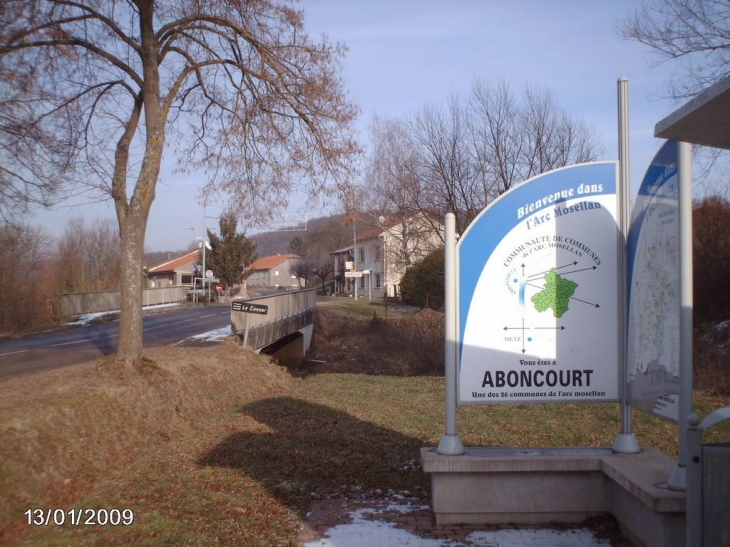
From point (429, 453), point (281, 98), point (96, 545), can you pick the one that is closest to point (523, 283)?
point (429, 453)

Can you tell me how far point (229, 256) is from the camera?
206ft

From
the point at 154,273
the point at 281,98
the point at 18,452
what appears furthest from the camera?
the point at 154,273

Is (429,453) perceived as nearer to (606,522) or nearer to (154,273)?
(606,522)

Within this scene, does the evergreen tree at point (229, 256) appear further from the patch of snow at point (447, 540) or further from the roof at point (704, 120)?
the roof at point (704, 120)

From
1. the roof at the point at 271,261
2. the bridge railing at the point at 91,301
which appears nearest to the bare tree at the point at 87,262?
the bridge railing at the point at 91,301

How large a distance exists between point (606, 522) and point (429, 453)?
4.60 ft

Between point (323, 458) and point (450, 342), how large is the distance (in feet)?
9.60

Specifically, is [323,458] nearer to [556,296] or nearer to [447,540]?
[447,540]

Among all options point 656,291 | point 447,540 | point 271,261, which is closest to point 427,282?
point 656,291

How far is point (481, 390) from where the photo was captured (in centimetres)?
543

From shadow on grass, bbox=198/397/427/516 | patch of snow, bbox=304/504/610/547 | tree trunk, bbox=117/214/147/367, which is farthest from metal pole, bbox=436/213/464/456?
tree trunk, bbox=117/214/147/367

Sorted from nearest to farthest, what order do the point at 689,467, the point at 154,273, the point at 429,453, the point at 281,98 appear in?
the point at 689,467 < the point at 429,453 < the point at 281,98 < the point at 154,273

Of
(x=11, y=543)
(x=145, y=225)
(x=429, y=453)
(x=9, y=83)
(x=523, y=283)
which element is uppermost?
(x=9, y=83)

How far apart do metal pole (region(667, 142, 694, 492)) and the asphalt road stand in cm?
1472
